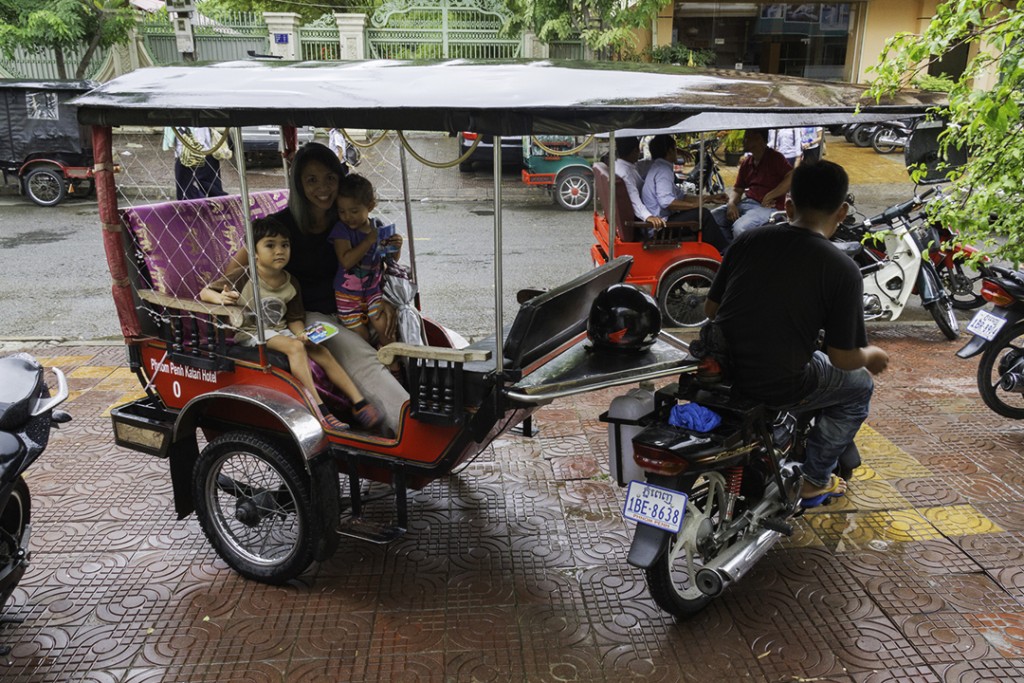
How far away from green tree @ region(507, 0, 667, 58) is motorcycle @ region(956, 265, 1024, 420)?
1080cm

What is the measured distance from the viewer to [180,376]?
3945 millimetres

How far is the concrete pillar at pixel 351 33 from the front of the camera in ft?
64.0

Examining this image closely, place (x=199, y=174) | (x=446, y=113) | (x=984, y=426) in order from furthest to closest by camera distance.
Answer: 1. (x=199, y=174)
2. (x=984, y=426)
3. (x=446, y=113)

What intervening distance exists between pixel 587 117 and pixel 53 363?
17.4 feet

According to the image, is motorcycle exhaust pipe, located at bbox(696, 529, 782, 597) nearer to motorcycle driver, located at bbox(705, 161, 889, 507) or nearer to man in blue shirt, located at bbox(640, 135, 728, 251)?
motorcycle driver, located at bbox(705, 161, 889, 507)

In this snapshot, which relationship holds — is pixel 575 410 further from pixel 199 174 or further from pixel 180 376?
pixel 199 174

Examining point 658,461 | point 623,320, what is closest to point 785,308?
point 623,320

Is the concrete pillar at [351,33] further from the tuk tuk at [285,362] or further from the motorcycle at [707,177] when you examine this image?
the tuk tuk at [285,362]

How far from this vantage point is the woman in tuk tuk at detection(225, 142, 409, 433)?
3.94m

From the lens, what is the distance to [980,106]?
276 centimetres

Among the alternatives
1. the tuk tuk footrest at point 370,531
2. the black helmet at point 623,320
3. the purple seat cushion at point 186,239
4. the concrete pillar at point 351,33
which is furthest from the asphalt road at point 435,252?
the concrete pillar at point 351,33

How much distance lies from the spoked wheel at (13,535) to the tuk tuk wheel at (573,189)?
10844 mm

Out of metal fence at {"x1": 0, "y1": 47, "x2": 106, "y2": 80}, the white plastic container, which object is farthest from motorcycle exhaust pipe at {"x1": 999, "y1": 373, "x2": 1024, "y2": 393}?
metal fence at {"x1": 0, "y1": 47, "x2": 106, "y2": 80}

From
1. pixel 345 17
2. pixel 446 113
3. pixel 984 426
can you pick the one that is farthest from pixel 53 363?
pixel 345 17
